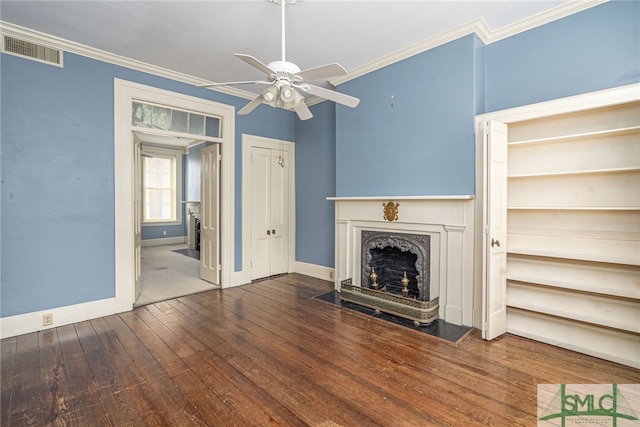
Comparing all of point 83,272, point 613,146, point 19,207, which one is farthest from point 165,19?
point 613,146

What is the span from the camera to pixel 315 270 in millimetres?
5250

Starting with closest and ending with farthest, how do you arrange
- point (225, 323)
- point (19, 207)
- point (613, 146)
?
point (613, 146) → point (19, 207) → point (225, 323)

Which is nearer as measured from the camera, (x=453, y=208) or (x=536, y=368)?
(x=536, y=368)

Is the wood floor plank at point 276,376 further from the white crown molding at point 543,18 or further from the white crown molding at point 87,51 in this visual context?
the white crown molding at point 543,18

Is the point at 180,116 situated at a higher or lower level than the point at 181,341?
higher

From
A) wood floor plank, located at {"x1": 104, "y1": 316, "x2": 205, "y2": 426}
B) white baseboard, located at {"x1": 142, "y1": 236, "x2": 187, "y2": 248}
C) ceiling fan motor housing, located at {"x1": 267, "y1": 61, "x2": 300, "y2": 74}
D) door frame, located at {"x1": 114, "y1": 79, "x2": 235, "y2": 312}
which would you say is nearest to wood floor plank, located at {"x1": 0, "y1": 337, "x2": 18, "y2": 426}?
wood floor plank, located at {"x1": 104, "y1": 316, "x2": 205, "y2": 426}

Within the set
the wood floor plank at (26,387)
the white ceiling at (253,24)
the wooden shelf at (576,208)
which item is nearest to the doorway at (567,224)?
the wooden shelf at (576,208)

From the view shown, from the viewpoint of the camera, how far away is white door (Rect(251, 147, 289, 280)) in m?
5.07

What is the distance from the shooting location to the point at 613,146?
2.56 m

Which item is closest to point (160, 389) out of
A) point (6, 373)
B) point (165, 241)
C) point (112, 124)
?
point (6, 373)

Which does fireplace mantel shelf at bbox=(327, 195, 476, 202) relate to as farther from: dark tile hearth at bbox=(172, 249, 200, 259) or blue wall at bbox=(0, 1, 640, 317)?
dark tile hearth at bbox=(172, 249, 200, 259)

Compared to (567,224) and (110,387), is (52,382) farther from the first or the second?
(567,224)

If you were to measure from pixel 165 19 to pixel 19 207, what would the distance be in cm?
243

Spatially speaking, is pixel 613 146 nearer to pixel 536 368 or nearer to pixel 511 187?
pixel 511 187
